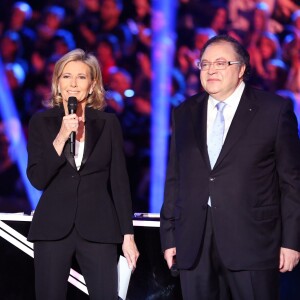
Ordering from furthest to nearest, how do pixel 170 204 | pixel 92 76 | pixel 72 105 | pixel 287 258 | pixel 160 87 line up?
pixel 160 87 < pixel 92 76 < pixel 170 204 < pixel 72 105 < pixel 287 258

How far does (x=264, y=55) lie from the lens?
4531 mm

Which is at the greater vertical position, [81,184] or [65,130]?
[65,130]

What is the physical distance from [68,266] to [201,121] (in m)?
0.75

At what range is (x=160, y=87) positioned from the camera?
15.3 ft

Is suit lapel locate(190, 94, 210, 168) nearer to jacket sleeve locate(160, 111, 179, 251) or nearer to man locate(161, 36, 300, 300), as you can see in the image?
man locate(161, 36, 300, 300)

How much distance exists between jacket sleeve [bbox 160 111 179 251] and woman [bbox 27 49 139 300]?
0.43 ft

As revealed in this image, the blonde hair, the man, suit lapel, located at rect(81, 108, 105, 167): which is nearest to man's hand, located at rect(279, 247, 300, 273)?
the man

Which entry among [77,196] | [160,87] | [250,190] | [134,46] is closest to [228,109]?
[250,190]

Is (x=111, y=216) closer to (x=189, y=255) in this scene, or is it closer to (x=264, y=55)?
(x=189, y=255)

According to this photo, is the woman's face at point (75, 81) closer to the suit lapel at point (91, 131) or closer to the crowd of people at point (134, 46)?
the suit lapel at point (91, 131)

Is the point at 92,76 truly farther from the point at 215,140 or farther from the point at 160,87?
the point at 160,87

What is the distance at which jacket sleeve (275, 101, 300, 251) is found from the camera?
6.91 feet

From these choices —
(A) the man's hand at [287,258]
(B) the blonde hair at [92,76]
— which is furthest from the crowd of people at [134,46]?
(A) the man's hand at [287,258]

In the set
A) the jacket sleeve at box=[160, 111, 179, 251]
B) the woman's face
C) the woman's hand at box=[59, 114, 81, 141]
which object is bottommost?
the jacket sleeve at box=[160, 111, 179, 251]
